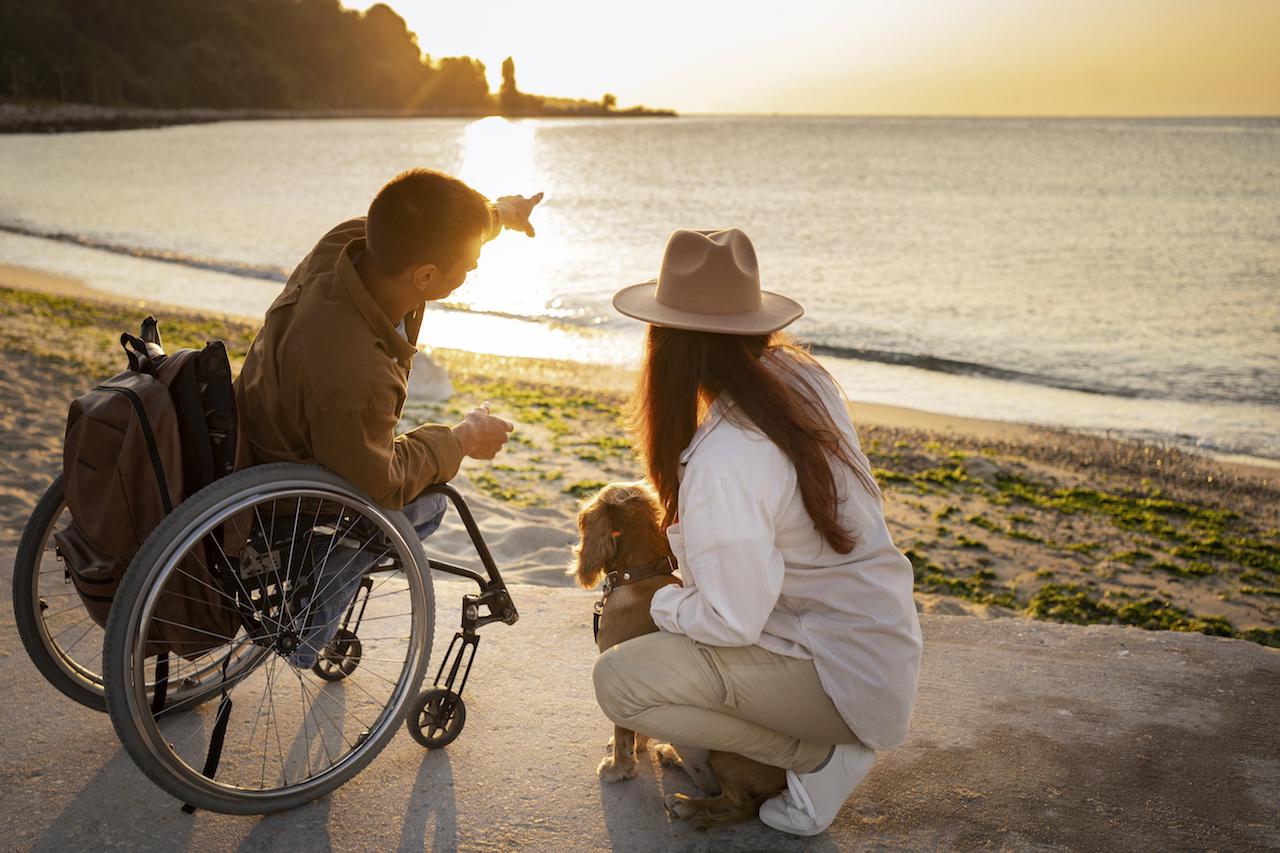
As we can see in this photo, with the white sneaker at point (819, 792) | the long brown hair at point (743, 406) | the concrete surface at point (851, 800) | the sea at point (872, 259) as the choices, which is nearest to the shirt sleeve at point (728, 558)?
the long brown hair at point (743, 406)

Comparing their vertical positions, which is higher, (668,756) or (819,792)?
(819,792)

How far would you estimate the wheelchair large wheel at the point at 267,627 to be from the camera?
8.14ft

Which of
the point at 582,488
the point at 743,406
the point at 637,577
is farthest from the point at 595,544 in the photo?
the point at 582,488

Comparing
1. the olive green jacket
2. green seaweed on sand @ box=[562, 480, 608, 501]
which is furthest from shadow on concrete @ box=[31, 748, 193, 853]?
green seaweed on sand @ box=[562, 480, 608, 501]

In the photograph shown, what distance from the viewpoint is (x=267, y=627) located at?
9.38 ft

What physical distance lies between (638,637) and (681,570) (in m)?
0.27

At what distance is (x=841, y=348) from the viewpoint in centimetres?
1539

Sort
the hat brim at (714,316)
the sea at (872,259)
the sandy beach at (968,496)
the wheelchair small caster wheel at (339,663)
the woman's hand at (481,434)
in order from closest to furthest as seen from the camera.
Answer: the hat brim at (714,316) < the woman's hand at (481,434) < the wheelchair small caster wheel at (339,663) < the sandy beach at (968,496) < the sea at (872,259)

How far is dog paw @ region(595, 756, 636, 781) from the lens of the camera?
3.11 m

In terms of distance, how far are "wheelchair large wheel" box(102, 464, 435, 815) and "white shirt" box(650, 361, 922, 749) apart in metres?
0.90

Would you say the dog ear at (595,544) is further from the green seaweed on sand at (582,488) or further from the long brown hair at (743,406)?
the green seaweed on sand at (582,488)

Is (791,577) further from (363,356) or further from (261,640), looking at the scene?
(261,640)

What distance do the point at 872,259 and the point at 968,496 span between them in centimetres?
2031

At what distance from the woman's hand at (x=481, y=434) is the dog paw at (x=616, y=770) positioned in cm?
104
